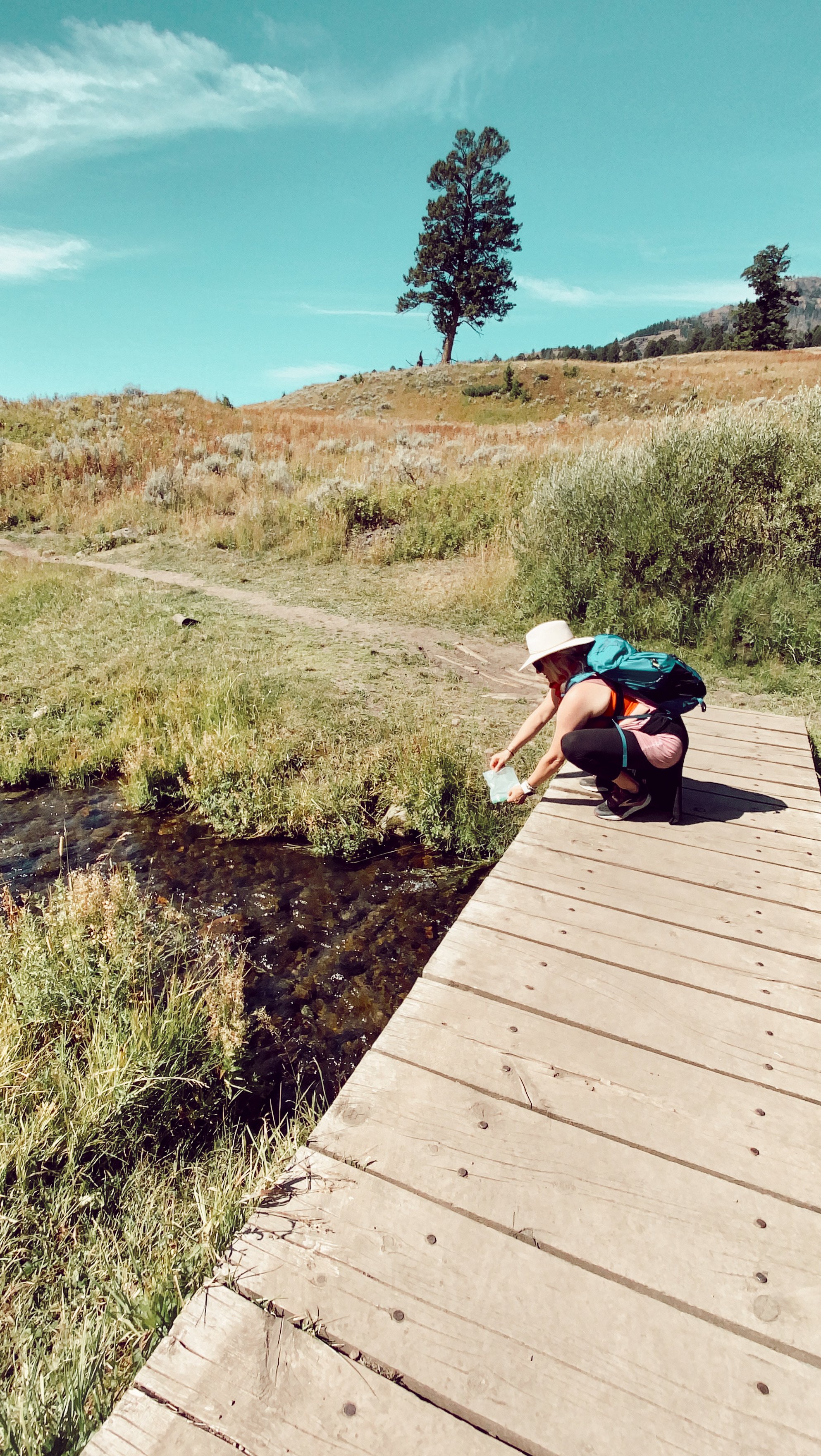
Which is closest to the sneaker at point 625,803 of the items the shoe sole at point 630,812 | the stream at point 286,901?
the shoe sole at point 630,812

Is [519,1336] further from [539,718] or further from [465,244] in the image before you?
[465,244]

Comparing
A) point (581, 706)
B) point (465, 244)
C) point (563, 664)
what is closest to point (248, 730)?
point (563, 664)

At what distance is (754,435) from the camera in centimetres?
804

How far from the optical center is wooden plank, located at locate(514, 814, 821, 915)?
124 inches

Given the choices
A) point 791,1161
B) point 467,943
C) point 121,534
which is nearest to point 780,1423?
point 791,1161

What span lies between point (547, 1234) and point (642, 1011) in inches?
34.6

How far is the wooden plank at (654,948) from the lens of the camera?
8.26 ft

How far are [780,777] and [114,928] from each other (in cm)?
367

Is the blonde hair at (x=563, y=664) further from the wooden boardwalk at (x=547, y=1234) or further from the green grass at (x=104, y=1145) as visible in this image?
the green grass at (x=104, y=1145)

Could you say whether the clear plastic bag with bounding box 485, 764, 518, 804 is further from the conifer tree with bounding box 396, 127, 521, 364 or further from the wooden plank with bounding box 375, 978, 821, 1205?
the conifer tree with bounding box 396, 127, 521, 364

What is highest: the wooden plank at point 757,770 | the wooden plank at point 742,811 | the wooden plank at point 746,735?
the wooden plank at point 742,811

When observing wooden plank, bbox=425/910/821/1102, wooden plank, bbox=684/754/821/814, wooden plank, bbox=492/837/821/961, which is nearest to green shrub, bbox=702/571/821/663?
wooden plank, bbox=684/754/821/814

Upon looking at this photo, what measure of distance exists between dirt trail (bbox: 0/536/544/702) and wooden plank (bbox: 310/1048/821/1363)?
5.07m

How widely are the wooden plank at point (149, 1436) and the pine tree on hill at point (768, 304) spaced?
216 ft
